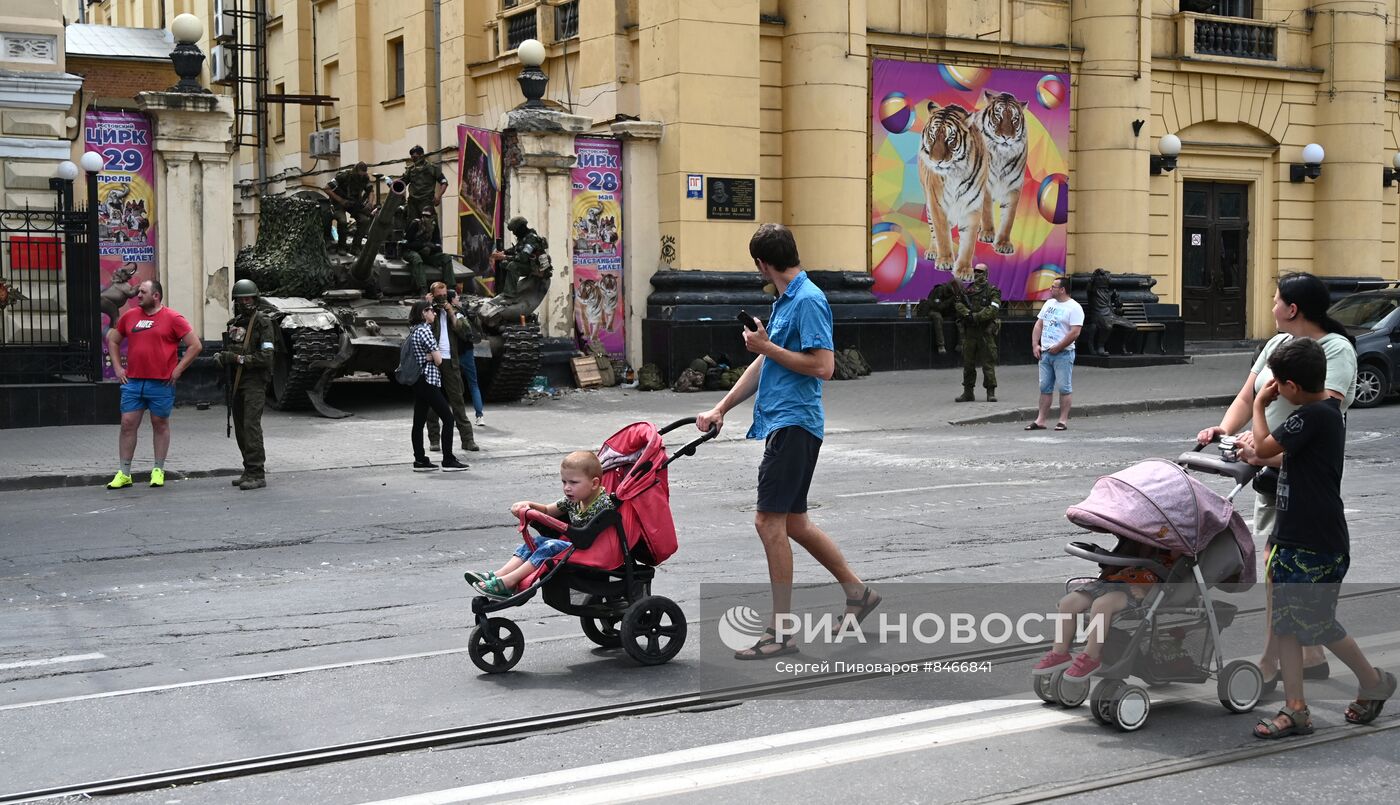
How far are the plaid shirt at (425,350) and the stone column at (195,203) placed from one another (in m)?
7.20

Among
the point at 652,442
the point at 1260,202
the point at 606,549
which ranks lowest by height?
the point at 606,549

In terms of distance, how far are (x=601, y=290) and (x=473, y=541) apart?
1334 centimetres

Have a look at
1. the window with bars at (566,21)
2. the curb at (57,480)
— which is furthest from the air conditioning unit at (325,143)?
the curb at (57,480)

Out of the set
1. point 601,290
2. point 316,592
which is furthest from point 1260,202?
point 316,592

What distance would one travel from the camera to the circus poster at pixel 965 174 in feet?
83.5

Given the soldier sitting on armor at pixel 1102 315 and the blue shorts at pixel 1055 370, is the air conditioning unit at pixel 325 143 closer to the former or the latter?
the soldier sitting on armor at pixel 1102 315

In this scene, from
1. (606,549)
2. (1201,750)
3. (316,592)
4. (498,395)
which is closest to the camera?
(1201,750)

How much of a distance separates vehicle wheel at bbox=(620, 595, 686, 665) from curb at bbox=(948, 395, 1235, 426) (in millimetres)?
12131

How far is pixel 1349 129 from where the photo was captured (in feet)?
97.0

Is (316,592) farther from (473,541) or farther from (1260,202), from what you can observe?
(1260,202)

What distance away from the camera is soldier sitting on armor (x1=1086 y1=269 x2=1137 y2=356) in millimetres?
26422

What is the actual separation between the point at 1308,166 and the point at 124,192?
21.7 metres

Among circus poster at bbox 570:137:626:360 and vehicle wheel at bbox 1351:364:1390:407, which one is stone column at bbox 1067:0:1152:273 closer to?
vehicle wheel at bbox 1351:364:1390:407

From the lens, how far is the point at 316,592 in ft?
28.3
